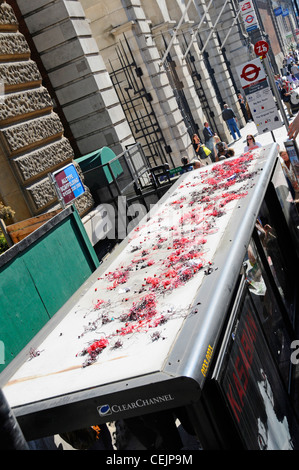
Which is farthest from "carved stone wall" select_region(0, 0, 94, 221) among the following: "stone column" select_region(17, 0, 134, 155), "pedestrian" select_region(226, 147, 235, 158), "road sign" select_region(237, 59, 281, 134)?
"road sign" select_region(237, 59, 281, 134)

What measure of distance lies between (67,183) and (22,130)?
2042mm

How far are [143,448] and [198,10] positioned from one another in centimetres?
2768

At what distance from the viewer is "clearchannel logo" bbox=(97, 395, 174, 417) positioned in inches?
121

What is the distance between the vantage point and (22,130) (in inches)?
386

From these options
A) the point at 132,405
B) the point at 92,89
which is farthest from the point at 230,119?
the point at 132,405

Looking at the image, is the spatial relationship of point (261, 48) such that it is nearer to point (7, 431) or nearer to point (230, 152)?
point (230, 152)

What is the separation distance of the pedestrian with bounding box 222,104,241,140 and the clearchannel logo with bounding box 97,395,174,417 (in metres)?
23.9

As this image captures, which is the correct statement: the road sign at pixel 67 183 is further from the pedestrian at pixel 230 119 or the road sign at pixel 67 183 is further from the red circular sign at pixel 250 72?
the pedestrian at pixel 230 119

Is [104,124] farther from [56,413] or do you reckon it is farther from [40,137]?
[56,413]

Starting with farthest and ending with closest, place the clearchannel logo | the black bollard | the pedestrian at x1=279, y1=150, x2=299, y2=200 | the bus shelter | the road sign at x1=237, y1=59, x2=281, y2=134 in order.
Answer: the road sign at x1=237, y1=59, x2=281, y2=134, the pedestrian at x1=279, y1=150, x2=299, y2=200, the bus shelter, the clearchannel logo, the black bollard

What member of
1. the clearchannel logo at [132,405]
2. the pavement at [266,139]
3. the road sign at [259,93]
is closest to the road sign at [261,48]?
the road sign at [259,93]

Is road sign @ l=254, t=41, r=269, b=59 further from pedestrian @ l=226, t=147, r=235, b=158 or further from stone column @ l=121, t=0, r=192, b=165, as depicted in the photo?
stone column @ l=121, t=0, r=192, b=165

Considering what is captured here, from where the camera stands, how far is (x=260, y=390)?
4.42m

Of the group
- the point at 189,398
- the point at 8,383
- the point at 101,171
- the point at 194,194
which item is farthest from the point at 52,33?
the point at 189,398
